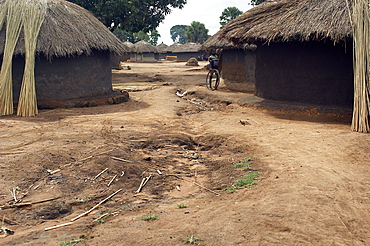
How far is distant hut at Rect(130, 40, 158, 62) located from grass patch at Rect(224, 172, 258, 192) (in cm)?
3684

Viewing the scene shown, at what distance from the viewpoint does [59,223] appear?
3639 millimetres

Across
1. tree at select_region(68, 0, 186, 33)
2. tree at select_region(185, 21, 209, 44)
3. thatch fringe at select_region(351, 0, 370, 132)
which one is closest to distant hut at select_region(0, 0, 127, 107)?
thatch fringe at select_region(351, 0, 370, 132)

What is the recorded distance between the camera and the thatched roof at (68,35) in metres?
9.54

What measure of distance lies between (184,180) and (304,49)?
5.43 metres

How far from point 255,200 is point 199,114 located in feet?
18.9

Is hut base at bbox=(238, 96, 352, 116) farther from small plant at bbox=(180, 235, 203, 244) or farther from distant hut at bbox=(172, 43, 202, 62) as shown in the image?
distant hut at bbox=(172, 43, 202, 62)

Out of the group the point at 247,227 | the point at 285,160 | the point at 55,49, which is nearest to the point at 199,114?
the point at 55,49

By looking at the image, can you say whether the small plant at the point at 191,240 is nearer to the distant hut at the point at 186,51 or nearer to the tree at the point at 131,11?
the tree at the point at 131,11

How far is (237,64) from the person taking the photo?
14117 millimetres

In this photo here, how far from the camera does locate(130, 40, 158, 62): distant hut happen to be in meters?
40.9

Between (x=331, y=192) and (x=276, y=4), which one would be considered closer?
(x=331, y=192)

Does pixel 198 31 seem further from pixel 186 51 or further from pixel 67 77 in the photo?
pixel 67 77

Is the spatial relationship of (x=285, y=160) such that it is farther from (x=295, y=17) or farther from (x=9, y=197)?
(x=295, y=17)

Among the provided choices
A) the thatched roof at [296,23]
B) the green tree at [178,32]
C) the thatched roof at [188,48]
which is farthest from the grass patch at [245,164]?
the green tree at [178,32]
